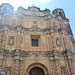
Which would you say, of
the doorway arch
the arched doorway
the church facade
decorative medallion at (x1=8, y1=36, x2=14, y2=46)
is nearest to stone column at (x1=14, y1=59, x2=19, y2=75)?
the church facade

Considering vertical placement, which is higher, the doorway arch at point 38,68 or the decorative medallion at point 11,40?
the decorative medallion at point 11,40

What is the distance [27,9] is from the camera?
16.7m

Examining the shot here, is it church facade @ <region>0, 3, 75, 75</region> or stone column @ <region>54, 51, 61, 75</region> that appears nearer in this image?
stone column @ <region>54, 51, 61, 75</region>

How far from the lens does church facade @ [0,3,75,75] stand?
11445mm

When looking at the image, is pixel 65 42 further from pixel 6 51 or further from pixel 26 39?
pixel 6 51

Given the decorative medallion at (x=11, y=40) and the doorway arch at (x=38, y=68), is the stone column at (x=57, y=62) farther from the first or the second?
the decorative medallion at (x=11, y=40)

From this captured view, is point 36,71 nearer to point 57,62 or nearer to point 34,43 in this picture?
point 57,62

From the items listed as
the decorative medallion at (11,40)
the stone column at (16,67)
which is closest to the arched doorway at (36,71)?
the stone column at (16,67)

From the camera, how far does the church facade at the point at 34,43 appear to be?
11.4 m

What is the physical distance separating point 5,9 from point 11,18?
8.96ft

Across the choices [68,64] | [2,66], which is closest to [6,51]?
[2,66]

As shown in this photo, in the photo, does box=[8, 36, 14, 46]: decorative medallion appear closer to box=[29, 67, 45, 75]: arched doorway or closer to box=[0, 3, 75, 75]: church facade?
box=[0, 3, 75, 75]: church facade

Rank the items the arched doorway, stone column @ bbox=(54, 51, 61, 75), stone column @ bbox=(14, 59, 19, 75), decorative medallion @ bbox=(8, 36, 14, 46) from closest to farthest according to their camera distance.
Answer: stone column @ bbox=(14, 59, 19, 75) → stone column @ bbox=(54, 51, 61, 75) → the arched doorway → decorative medallion @ bbox=(8, 36, 14, 46)

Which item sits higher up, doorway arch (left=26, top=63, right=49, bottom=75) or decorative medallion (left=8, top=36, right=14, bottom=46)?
decorative medallion (left=8, top=36, right=14, bottom=46)
